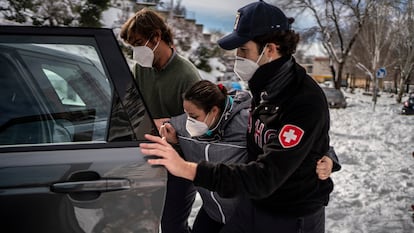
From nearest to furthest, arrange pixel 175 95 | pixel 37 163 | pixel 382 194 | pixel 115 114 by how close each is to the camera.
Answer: pixel 37 163, pixel 115 114, pixel 175 95, pixel 382 194

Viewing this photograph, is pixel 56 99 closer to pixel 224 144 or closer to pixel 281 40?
pixel 224 144

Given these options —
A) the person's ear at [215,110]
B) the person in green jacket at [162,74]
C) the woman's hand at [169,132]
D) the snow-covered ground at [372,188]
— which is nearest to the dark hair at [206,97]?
the person's ear at [215,110]

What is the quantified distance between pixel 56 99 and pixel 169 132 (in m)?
0.68

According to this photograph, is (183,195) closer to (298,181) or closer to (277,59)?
(298,181)

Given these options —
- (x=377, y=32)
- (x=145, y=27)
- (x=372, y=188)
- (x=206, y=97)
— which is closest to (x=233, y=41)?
(x=206, y=97)

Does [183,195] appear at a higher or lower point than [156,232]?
lower

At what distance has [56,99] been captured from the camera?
165cm

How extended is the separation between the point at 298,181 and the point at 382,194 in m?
4.11

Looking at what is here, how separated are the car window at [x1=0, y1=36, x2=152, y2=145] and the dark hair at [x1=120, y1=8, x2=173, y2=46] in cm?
69

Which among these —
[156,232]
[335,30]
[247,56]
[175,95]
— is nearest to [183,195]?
[175,95]

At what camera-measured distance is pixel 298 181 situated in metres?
1.57

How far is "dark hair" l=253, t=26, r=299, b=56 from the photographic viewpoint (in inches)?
62.4

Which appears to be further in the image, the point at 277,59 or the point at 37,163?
the point at 277,59

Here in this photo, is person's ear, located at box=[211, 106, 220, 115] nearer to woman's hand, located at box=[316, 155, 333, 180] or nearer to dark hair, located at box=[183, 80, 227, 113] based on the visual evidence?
dark hair, located at box=[183, 80, 227, 113]
